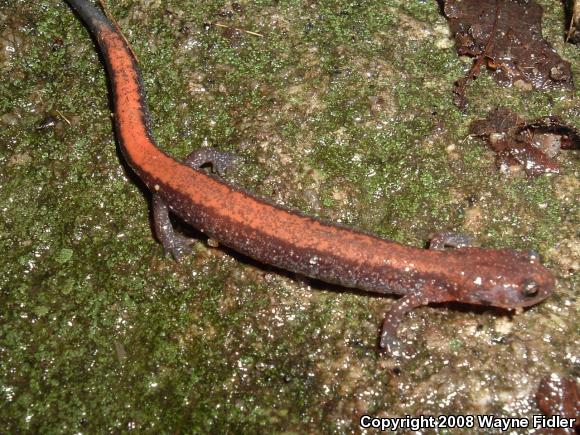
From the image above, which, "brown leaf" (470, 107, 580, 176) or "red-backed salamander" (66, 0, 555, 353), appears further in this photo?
"brown leaf" (470, 107, 580, 176)

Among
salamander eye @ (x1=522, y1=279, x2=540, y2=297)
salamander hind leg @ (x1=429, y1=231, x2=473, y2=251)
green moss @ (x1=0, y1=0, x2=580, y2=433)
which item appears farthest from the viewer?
salamander hind leg @ (x1=429, y1=231, x2=473, y2=251)

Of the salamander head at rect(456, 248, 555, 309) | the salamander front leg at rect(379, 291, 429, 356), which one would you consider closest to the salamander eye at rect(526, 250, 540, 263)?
the salamander head at rect(456, 248, 555, 309)

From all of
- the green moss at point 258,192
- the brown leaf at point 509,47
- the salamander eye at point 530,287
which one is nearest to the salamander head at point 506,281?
the salamander eye at point 530,287

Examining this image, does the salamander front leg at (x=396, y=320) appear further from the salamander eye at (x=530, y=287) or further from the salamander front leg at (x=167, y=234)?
the salamander front leg at (x=167, y=234)

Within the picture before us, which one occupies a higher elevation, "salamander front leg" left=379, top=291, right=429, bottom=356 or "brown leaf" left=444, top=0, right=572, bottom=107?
"brown leaf" left=444, top=0, right=572, bottom=107

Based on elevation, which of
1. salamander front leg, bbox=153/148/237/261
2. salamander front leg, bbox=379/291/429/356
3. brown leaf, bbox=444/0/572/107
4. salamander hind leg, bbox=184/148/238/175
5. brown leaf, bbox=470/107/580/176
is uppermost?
brown leaf, bbox=444/0/572/107

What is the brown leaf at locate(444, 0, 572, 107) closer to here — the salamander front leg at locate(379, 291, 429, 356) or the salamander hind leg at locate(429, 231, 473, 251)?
the salamander hind leg at locate(429, 231, 473, 251)

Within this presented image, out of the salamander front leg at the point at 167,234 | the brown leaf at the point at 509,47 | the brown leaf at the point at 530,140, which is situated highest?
the brown leaf at the point at 509,47

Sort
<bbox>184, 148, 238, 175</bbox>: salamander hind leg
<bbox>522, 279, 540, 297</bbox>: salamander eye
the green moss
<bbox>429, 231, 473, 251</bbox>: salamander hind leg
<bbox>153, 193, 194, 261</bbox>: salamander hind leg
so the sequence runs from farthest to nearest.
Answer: <bbox>184, 148, 238, 175</bbox>: salamander hind leg
<bbox>153, 193, 194, 261</bbox>: salamander hind leg
<bbox>429, 231, 473, 251</bbox>: salamander hind leg
the green moss
<bbox>522, 279, 540, 297</bbox>: salamander eye
